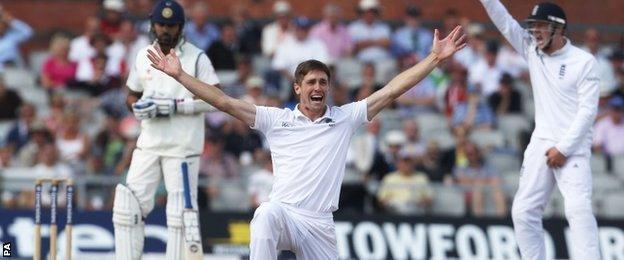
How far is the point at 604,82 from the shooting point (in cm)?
2180

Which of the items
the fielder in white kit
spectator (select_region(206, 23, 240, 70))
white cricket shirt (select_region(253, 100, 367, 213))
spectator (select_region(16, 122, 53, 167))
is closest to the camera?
the fielder in white kit

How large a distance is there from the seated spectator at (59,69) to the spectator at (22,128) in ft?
2.47

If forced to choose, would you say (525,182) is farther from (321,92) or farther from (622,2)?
(622,2)

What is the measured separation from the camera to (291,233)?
11.8m

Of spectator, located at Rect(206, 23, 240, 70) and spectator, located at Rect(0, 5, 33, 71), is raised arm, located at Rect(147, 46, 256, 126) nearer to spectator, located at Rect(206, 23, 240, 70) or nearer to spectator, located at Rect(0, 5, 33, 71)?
spectator, located at Rect(206, 23, 240, 70)

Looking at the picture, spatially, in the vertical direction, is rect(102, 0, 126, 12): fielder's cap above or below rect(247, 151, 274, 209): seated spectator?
above

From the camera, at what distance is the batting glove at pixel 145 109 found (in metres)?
13.3

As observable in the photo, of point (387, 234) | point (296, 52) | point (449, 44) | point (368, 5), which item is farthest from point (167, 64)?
point (368, 5)

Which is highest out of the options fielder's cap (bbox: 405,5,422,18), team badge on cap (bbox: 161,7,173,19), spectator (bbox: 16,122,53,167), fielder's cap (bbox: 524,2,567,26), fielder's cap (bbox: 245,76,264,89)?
fielder's cap (bbox: 405,5,422,18)

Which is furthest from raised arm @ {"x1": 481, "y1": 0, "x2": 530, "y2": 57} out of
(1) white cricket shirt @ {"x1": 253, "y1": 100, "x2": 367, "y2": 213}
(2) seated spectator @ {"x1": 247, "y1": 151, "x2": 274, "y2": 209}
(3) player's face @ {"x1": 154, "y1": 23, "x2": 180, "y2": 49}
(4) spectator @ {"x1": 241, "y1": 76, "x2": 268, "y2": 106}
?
(4) spectator @ {"x1": 241, "y1": 76, "x2": 268, "y2": 106}

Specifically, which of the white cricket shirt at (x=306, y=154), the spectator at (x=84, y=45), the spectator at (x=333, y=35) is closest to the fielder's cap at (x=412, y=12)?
the spectator at (x=333, y=35)

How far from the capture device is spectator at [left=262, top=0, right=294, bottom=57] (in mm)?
22047

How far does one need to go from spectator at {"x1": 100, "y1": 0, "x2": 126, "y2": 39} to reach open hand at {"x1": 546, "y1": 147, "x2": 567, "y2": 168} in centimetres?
1022

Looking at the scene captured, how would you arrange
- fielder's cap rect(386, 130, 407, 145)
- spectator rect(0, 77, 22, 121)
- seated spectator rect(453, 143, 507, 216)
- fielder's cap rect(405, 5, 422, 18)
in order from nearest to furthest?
seated spectator rect(453, 143, 507, 216), fielder's cap rect(386, 130, 407, 145), spectator rect(0, 77, 22, 121), fielder's cap rect(405, 5, 422, 18)
